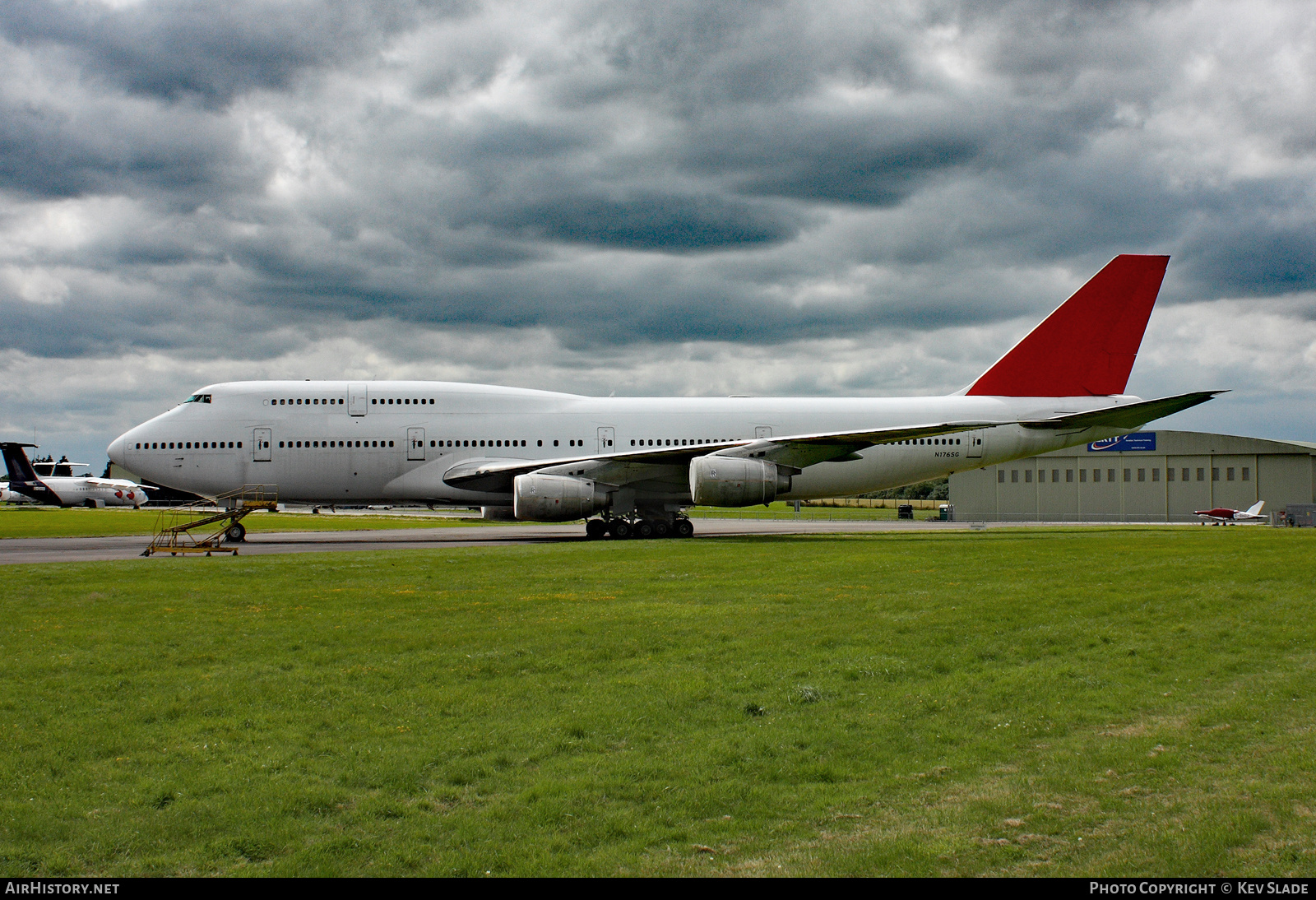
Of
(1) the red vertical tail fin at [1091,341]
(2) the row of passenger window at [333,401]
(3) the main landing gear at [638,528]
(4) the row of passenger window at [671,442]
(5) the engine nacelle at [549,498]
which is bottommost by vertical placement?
(3) the main landing gear at [638,528]

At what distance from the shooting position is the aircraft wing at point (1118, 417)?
2420 cm

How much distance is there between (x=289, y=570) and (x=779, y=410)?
53.6 ft

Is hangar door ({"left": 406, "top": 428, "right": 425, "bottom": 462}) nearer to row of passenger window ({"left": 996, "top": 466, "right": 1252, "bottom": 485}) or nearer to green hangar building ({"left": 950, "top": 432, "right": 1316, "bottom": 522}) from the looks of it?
green hangar building ({"left": 950, "top": 432, "right": 1316, "bottom": 522})

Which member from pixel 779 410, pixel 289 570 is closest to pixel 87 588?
pixel 289 570

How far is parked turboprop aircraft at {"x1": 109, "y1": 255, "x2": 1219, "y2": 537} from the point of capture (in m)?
26.5

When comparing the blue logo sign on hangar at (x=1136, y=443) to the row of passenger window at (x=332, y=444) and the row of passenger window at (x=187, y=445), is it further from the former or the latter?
the row of passenger window at (x=187, y=445)

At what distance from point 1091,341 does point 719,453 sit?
1238 centimetres

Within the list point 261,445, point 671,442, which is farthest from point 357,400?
point 671,442

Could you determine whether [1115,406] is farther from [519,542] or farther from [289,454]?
[289,454]

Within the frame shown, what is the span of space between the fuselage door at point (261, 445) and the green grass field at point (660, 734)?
590 inches

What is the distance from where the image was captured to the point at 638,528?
26.6 m

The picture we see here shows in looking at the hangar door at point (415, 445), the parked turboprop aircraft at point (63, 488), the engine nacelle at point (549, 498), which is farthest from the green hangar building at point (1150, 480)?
the parked turboprop aircraft at point (63, 488)

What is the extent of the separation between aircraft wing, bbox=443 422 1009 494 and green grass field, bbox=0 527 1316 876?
40.7 ft

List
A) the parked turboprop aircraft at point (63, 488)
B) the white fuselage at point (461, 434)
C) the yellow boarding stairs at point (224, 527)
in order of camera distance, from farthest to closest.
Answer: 1. the parked turboprop aircraft at point (63, 488)
2. the white fuselage at point (461, 434)
3. the yellow boarding stairs at point (224, 527)
